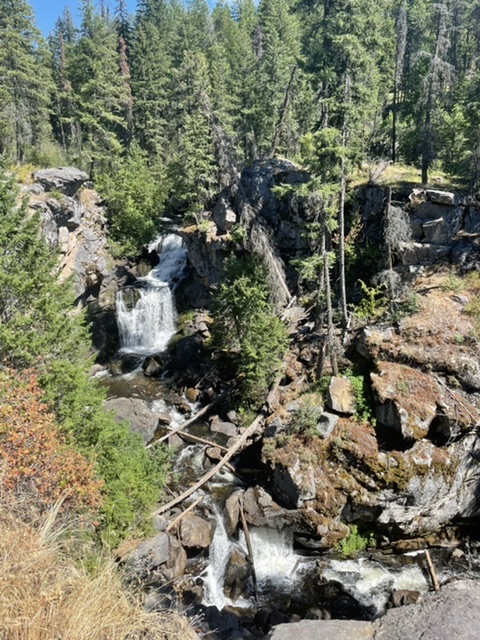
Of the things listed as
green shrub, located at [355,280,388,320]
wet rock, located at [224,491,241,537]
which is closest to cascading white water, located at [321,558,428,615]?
wet rock, located at [224,491,241,537]

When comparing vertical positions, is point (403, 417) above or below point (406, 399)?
below

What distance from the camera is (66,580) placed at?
16.7ft

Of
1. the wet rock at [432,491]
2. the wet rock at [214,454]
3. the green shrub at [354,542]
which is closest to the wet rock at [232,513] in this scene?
the wet rock at [214,454]

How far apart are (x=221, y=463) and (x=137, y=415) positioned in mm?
5231

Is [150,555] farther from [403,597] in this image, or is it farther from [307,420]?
[403,597]

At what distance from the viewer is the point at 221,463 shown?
698 inches

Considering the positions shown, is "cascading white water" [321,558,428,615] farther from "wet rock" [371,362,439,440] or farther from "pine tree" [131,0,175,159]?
"pine tree" [131,0,175,159]

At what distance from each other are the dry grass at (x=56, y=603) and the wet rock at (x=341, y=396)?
12.1 m

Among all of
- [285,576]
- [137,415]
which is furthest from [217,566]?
[137,415]

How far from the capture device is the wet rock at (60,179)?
94.7ft

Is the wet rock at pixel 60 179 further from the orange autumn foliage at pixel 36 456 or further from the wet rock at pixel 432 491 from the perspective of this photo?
the wet rock at pixel 432 491

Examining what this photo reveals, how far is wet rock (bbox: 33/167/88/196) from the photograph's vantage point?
1137 inches

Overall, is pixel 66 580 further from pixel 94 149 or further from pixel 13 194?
pixel 94 149

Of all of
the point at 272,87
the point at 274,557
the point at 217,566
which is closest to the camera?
the point at 217,566
